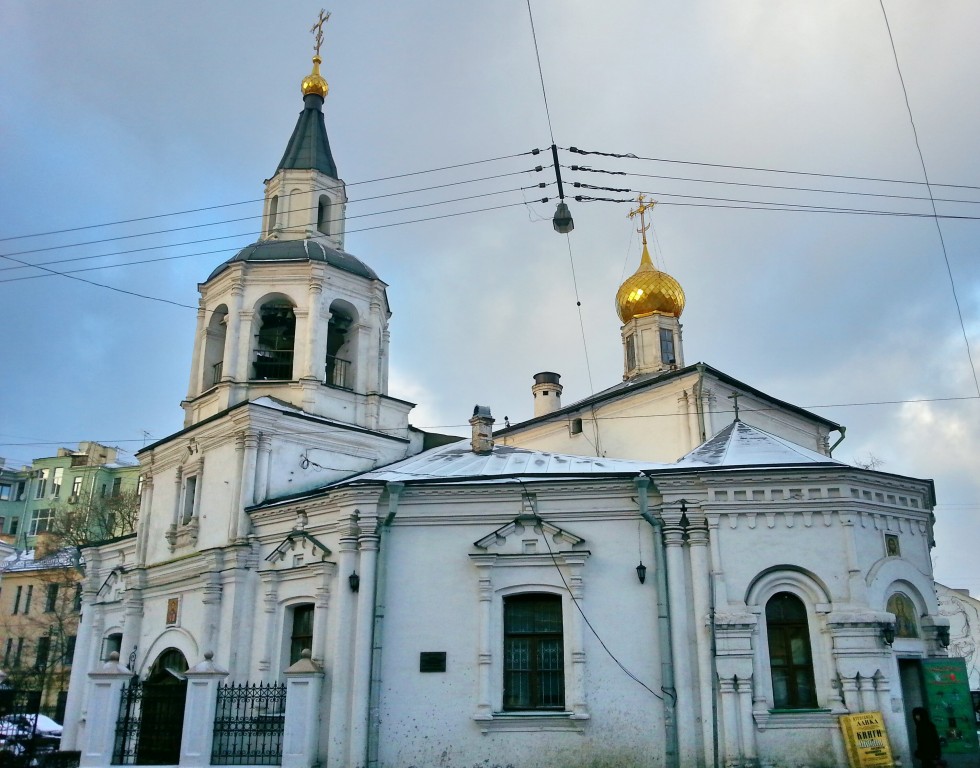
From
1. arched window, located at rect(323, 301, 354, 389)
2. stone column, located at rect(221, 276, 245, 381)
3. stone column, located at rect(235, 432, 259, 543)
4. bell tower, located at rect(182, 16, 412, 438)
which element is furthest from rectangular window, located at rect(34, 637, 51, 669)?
stone column, located at rect(235, 432, 259, 543)

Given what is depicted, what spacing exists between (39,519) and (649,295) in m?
43.6

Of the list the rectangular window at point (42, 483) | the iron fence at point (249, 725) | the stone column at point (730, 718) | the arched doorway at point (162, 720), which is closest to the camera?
the stone column at point (730, 718)

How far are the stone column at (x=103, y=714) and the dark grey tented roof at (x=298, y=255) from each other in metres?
8.88

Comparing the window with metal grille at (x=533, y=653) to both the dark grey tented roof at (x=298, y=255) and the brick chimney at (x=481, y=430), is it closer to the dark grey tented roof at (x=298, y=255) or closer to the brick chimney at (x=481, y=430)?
the brick chimney at (x=481, y=430)

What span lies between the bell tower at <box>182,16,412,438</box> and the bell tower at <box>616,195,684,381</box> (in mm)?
9278

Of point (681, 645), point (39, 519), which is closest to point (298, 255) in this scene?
point (681, 645)

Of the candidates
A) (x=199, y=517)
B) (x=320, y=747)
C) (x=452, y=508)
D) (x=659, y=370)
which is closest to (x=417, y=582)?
(x=452, y=508)

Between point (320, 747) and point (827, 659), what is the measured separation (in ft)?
25.8

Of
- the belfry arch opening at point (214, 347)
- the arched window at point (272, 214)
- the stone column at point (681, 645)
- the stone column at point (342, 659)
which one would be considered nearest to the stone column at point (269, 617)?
the stone column at point (342, 659)

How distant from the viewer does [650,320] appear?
90.2 ft

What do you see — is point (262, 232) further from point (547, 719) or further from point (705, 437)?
point (547, 719)

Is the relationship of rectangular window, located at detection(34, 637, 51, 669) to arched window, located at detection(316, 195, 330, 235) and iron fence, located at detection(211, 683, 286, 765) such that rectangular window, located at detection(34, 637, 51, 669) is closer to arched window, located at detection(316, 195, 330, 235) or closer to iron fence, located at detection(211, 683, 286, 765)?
arched window, located at detection(316, 195, 330, 235)

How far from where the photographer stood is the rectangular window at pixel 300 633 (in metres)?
15.8

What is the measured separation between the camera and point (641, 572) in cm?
1419
